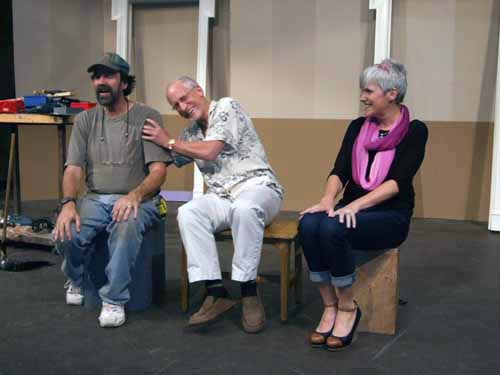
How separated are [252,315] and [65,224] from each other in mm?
892

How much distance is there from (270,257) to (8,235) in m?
1.72

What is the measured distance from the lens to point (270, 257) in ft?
11.6

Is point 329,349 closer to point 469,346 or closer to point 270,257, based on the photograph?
point 469,346

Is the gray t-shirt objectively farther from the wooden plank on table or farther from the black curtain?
the black curtain

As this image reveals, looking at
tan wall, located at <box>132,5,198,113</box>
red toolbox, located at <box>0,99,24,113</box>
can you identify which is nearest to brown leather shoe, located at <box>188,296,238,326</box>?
red toolbox, located at <box>0,99,24,113</box>

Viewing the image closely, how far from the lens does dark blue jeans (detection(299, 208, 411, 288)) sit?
2076 millimetres

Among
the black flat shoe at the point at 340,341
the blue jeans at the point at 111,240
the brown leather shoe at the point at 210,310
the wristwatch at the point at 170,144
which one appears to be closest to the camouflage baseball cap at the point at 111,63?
the wristwatch at the point at 170,144

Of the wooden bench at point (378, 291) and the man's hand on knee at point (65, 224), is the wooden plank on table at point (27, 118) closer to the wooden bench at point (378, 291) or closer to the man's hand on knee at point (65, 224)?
the man's hand on knee at point (65, 224)

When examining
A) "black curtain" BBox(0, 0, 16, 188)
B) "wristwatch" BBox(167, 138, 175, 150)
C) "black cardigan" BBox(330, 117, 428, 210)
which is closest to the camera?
"black cardigan" BBox(330, 117, 428, 210)

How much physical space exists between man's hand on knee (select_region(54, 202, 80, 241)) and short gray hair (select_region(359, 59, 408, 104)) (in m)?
1.35

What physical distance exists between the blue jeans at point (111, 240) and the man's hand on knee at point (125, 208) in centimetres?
2

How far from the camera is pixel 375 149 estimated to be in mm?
2252

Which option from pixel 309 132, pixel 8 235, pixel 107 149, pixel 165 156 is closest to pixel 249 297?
pixel 165 156

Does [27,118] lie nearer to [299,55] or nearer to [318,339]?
[318,339]
